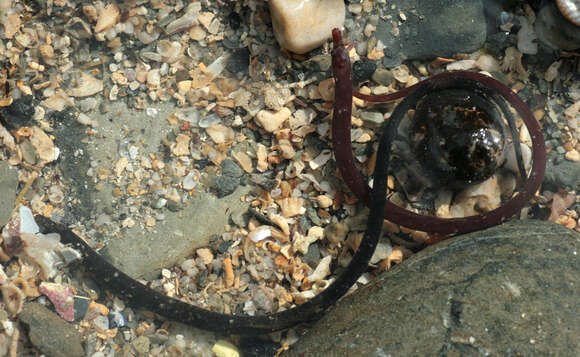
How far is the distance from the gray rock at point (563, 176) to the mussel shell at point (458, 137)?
0.50 meters

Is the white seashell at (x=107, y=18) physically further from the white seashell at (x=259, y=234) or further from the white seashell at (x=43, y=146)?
the white seashell at (x=259, y=234)

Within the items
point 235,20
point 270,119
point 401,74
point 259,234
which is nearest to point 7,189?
point 259,234

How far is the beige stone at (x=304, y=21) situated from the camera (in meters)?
3.23

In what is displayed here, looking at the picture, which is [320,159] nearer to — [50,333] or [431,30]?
[431,30]

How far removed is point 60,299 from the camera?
314cm

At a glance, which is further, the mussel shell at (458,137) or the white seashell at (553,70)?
the white seashell at (553,70)

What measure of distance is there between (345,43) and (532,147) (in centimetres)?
152

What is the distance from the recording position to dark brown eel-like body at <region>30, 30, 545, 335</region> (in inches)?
123

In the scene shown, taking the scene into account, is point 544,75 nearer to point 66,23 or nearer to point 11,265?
point 66,23

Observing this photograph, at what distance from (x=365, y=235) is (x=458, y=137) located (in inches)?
34.3

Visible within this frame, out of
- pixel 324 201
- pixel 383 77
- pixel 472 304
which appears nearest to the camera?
pixel 472 304

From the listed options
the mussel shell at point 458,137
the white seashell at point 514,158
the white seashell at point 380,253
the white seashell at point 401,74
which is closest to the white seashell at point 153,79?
the white seashell at point 401,74

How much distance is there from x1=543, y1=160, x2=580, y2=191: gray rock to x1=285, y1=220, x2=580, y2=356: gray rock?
0.58 m

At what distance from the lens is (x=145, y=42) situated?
342 centimetres
